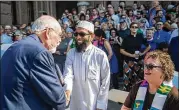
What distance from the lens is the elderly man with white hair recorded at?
2.63 metres

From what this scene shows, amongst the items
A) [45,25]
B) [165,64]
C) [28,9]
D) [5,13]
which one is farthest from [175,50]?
[28,9]

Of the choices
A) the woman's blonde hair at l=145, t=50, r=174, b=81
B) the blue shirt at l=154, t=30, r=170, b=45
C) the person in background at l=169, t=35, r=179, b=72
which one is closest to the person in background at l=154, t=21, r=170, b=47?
the blue shirt at l=154, t=30, r=170, b=45

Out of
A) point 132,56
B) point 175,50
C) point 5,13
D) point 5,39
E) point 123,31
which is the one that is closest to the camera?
point 175,50

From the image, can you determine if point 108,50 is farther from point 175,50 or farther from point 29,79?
point 29,79

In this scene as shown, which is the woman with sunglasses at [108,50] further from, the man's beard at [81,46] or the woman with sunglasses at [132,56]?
the man's beard at [81,46]

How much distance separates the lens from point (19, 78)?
2.63 m

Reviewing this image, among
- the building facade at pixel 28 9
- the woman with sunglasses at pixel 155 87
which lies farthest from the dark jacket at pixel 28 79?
the building facade at pixel 28 9

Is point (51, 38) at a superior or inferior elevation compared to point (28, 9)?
superior

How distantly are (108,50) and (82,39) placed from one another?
136 inches

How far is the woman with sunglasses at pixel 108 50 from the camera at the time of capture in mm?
7336

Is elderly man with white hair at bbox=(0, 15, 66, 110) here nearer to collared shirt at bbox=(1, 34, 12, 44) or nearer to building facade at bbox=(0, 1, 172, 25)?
collared shirt at bbox=(1, 34, 12, 44)

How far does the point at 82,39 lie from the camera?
400 cm

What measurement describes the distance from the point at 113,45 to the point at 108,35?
19.4 inches

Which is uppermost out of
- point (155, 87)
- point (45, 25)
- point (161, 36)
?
point (45, 25)
